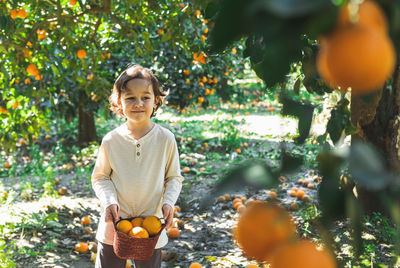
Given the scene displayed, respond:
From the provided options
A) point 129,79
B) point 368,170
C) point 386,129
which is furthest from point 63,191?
point 368,170

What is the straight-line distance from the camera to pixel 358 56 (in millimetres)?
363

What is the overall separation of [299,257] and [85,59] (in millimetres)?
2877

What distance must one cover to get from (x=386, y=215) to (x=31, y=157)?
464 cm

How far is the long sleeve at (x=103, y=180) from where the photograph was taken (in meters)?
2.06

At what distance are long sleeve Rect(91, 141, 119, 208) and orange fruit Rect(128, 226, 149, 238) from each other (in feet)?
0.71

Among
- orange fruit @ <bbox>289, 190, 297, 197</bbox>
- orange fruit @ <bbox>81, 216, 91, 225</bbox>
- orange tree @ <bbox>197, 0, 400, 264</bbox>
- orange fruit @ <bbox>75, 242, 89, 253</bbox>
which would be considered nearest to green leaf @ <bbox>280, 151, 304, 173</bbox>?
orange tree @ <bbox>197, 0, 400, 264</bbox>

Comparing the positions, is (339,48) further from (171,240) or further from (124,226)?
(171,240)

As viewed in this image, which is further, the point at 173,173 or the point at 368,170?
the point at 173,173

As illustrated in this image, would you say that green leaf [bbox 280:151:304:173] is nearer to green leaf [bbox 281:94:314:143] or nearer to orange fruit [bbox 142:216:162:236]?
green leaf [bbox 281:94:314:143]

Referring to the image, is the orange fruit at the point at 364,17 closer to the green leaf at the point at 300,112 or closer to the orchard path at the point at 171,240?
the green leaf at the point at 300,112

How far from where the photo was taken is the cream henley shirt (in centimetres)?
214

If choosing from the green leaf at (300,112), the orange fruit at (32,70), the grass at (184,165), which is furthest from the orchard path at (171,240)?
the green leaf at (300,112)

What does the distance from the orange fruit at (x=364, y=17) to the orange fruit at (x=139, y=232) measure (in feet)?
5.33

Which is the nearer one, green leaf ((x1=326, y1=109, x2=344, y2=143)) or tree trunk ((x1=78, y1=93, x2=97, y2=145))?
green leaf ((x1=326, y1=109, x2=344, y2=143))
